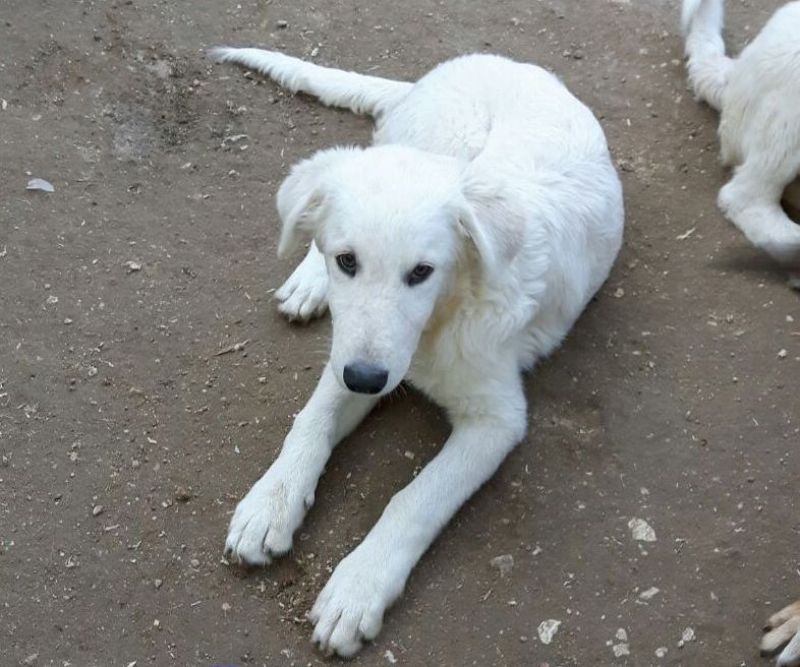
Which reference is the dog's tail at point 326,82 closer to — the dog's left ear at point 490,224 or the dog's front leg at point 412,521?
the dog's left ear at point 490,224

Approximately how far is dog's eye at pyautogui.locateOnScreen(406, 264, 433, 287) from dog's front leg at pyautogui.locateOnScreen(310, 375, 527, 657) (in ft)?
2.17

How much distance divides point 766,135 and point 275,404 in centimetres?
256

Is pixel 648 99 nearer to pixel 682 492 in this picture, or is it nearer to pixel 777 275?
pixel 777 275

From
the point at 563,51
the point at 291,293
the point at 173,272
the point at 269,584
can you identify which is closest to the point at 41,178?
the point at 173,272

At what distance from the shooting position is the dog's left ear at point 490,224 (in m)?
3.26

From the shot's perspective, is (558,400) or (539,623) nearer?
(539,623)

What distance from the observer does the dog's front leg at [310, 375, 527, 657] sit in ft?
10.8

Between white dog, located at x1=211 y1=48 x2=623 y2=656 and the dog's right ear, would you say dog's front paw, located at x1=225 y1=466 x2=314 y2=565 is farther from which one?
the dog's right ear

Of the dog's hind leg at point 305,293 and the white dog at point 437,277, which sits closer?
the white dog at point 437,277

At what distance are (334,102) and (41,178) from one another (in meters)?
1.51

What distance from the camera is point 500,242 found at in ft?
11.0

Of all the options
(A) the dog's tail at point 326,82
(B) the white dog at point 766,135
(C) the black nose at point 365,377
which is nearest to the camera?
(C) the black nose at point 365,377

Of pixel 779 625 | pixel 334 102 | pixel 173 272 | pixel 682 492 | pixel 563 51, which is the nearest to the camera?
pixel 779 625

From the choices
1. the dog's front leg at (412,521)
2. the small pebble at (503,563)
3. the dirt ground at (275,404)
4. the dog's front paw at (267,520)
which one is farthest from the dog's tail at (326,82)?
the small pebble at (503,563)
